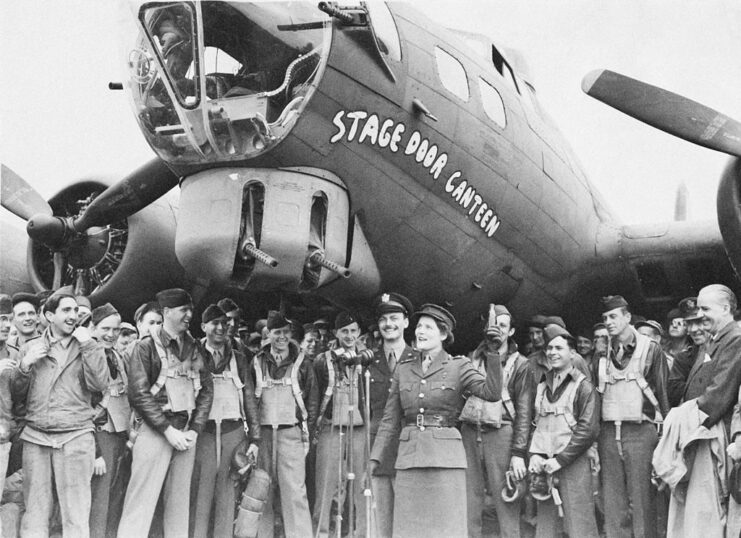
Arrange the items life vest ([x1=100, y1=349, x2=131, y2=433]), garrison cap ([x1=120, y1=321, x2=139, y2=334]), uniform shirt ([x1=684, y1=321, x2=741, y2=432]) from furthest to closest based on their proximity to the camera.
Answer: garrison cap ([x1=120, y1=321, x2=139, y2=334]) → life vest ([x1=100, y1=349, x2=131, y2=433]) → uniform shirt ([x1=684, y1=321, x2=741, y2=432])

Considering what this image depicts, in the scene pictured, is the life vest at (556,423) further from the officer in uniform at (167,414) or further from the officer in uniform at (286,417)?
the officer in uniform at (167,414)

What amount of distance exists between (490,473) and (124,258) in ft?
15.2

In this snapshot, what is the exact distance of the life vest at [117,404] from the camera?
6.68 meters

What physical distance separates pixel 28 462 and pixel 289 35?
3.76 metres

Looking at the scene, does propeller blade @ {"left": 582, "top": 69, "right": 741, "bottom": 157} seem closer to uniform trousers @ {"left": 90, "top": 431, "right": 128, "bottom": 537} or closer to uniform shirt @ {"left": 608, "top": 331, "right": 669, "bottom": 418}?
uniform shirt @ {"left": 608, "top": 331, "right": 669, "bottom": 418}

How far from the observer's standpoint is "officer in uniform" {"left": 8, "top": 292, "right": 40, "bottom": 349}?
712cm

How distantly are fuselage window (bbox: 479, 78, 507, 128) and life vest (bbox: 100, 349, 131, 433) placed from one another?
4044mm

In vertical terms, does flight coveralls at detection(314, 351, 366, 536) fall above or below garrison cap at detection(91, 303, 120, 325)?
below

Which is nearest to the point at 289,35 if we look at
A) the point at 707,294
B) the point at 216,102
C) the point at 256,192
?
the point at 216,102

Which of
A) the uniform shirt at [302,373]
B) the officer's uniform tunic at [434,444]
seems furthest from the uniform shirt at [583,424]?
the uniform shirt at [302,373]

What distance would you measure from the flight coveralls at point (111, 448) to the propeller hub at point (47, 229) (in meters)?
2.36

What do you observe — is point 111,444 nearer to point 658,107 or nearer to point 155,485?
point 155,485

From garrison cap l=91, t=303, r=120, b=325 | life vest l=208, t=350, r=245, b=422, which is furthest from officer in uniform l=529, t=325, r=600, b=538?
garrison cap l=91, t=303, r=120, b=325

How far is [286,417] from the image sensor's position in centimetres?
696
